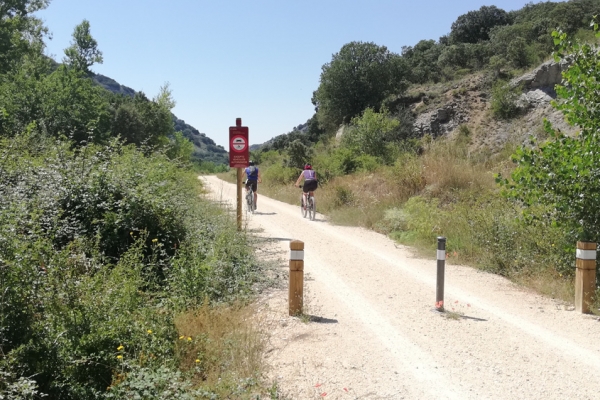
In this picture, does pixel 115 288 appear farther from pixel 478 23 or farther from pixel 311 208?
pixel 478 23

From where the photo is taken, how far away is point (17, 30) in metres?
37.8

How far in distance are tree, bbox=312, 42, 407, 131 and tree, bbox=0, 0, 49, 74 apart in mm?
24798

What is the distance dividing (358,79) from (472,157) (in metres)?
26.5

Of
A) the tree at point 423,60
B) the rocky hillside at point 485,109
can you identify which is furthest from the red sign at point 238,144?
the tree at point 423,60

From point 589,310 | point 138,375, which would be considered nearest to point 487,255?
point 589,310

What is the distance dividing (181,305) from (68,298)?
148 cm

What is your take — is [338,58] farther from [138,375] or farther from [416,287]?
[138,375]

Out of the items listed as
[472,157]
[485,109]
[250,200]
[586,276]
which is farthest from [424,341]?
[485,109]

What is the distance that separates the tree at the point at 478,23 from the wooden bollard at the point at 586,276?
61279 mm

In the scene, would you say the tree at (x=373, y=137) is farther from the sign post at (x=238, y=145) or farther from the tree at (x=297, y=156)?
the sign post at (x=238, y=145)

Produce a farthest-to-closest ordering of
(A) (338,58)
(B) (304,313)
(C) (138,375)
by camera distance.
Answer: (A) (338,58) < (B) (304,313) < (C) (138,375)

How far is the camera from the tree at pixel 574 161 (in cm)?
829

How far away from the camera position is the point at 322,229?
15.9 meters

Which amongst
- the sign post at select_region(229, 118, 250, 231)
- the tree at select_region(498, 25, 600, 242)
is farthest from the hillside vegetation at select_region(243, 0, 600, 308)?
the sign post at select_region(229, 118, 250, 231)
